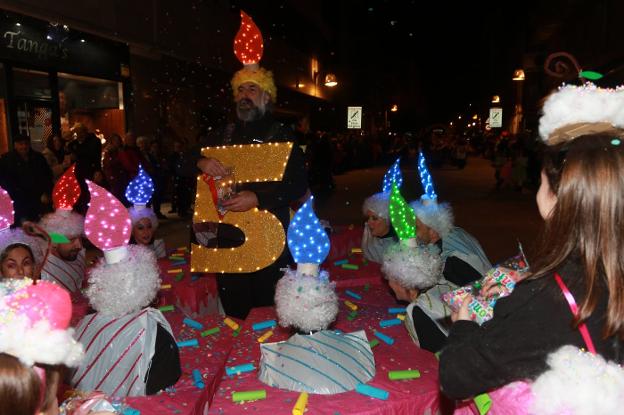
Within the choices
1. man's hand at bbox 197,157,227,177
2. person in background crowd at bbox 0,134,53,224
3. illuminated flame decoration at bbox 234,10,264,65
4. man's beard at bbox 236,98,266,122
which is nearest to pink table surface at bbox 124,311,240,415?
man's hand at bbox 197,157,227,177

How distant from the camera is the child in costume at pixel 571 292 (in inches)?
57.2

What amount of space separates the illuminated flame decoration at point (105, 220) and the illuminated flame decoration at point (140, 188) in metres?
2.11

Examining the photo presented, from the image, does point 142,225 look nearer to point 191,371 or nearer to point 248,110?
point 248,110

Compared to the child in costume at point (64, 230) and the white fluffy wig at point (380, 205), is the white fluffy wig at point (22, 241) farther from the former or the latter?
the white fluffy wig at point (380, 205)

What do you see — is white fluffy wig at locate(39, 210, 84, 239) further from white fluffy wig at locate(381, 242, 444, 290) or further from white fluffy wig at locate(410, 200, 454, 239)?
white fluffy wig at locate(410, 200, 454, 239)

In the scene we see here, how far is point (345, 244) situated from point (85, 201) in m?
5.08

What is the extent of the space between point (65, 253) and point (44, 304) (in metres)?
2.77

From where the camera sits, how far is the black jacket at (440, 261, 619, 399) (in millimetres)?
1492

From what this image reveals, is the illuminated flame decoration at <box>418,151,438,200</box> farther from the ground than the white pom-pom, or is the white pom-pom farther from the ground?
the illuminated flame decoration at <box>418,151,438,200</box>

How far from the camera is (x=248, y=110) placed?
3.60 meters

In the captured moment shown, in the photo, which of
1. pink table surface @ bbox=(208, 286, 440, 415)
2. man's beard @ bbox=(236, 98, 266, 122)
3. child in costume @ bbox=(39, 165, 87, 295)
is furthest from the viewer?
child in costume @ bbox=(39, 165, 87, 295)

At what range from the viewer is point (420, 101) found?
6556cm

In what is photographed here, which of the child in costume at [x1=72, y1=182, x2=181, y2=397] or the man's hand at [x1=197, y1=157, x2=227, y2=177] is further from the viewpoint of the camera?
the man's hand at [x1=197, y1=157, x2=227, y2=177]

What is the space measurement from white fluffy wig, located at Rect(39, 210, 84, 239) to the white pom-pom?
331cm
